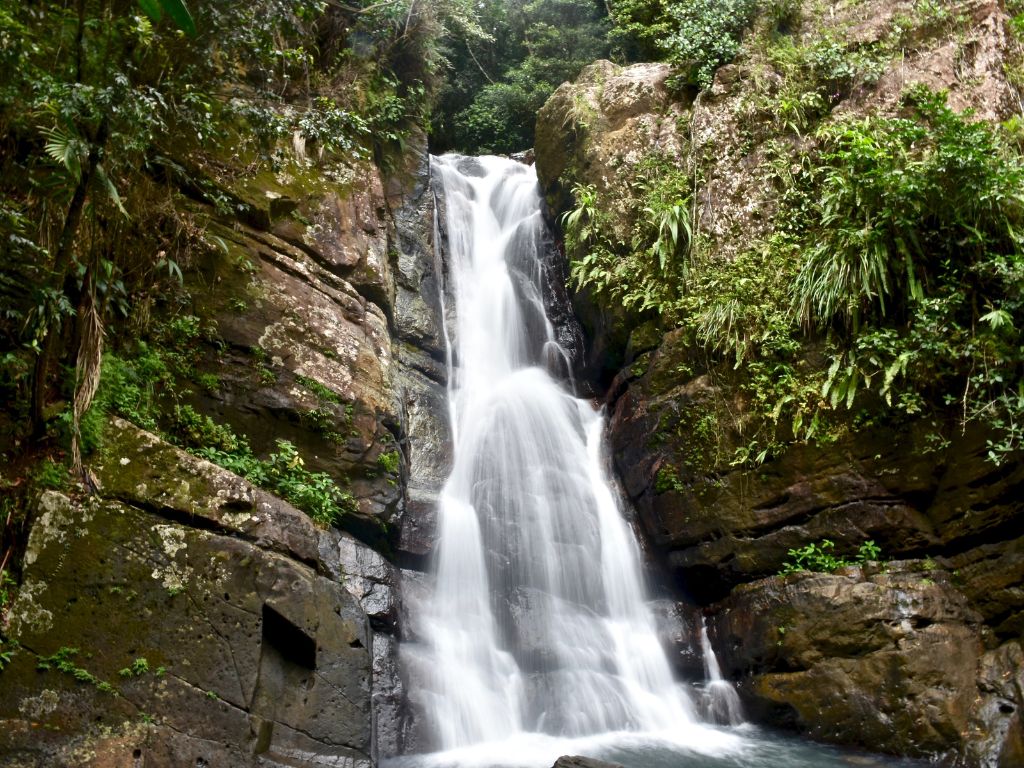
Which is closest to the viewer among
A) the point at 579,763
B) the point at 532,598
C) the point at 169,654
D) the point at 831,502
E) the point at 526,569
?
the point at 169,654

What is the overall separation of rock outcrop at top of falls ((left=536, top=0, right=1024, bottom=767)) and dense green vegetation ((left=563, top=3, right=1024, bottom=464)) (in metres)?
0.15

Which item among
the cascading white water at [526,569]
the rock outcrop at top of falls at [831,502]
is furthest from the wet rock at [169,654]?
the rock outcrop at top of falls at [831,502]

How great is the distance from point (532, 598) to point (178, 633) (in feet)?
15.6

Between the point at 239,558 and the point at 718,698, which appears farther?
the point at 718,698

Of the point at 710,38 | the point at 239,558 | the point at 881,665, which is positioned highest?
the point at 710,38

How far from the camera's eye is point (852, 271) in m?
8.03

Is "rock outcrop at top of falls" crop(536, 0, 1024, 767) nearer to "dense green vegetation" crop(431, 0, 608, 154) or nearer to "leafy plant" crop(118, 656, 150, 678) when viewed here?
"leafy plant" crop(118, 656, 150, 678)

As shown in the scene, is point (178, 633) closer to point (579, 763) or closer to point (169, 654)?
point (169, 654)

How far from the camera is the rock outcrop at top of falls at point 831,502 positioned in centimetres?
679

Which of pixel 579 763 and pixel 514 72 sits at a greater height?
pixel 514 72

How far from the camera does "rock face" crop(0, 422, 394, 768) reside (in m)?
4.11

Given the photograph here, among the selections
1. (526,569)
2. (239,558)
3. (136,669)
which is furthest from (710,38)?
(136,669)

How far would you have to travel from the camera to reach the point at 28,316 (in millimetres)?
4922

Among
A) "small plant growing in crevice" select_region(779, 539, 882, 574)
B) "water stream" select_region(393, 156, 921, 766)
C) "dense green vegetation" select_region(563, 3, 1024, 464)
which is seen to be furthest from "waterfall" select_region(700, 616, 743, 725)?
"dense green vegetation" select_region(563, 3, 1024, 464)
